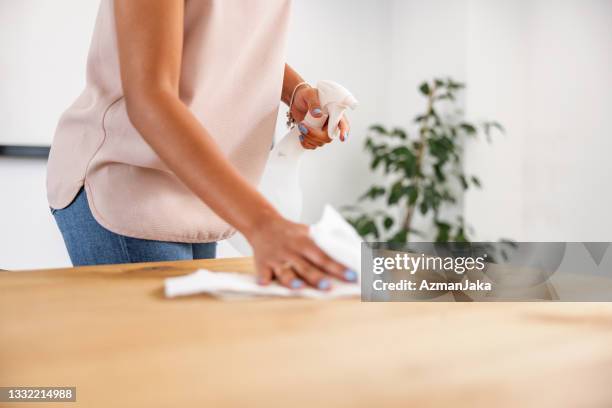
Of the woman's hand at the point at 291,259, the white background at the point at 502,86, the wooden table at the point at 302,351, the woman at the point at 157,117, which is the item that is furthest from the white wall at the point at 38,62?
the woman's hand at the point at 291,259

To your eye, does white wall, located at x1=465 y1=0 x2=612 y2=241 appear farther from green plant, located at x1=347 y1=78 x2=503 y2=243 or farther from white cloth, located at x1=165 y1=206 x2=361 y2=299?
white cloth, located at x1=165 y1=206 x2=361 y2=299

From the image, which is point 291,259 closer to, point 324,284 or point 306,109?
point 324,284

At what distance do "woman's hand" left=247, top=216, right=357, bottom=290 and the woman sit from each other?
21 centimetres

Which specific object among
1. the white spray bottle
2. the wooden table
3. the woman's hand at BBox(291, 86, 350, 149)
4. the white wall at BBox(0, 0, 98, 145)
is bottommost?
the wooden table

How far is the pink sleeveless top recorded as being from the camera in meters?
1.03

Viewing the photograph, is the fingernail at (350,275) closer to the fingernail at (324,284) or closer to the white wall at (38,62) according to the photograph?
the fingernail at (324,284)

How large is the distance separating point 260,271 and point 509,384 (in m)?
0.35

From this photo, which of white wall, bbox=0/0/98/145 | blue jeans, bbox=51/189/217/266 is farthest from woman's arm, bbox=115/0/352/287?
white wall, bbox=0/0/98/145

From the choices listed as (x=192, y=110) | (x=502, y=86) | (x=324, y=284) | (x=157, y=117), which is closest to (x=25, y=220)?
(x=192, y=110)

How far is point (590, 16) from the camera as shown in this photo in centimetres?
353

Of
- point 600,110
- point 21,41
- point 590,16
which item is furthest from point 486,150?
point 21,41

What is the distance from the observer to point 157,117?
2.70ft

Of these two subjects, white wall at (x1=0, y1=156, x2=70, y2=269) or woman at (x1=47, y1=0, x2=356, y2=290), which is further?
white wall at (x1=0, y1=156, x2=70, y2=269)

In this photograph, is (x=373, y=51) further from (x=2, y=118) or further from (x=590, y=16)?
(x=2, y=118)
